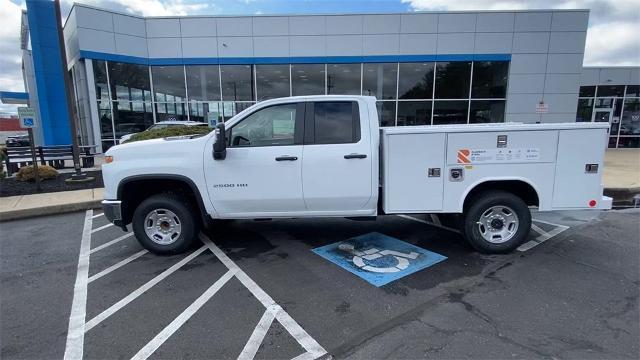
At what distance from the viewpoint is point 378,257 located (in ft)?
15.3

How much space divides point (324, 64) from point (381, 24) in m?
3.42

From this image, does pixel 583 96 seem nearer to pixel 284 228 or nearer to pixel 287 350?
pixel 284 228

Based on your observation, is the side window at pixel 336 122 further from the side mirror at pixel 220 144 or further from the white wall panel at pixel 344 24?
the white wall panel at pixel 344 24

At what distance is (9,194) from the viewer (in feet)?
29.4

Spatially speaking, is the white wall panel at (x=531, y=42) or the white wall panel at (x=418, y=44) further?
the white wall panel at (x=418, y=44)

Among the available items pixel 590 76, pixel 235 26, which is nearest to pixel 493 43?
pixel 590 76

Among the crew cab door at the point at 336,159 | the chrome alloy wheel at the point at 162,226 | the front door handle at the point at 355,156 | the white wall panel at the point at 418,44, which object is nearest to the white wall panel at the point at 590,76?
the white wall panel at the point at 418,44

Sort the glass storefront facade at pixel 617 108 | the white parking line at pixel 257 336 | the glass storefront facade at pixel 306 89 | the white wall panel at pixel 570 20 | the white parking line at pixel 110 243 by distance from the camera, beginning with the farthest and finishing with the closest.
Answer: the glass storefront facade at pixel 617 108 < the glass storefront facade at pixel 306 89 < the white wall panel at pixel 570 20 < the white parking line at pixel 110 243 < the white parking line at pixel 257 336

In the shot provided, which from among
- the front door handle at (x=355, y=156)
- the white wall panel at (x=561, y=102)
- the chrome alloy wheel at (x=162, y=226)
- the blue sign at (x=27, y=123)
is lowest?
the chrome alloy wheel at (x=162, y=226)

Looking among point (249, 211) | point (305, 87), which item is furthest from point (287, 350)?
point (305, 87)

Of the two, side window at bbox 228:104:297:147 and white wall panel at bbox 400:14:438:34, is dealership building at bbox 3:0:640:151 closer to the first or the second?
white wall panel at bbox 400:14:438:34

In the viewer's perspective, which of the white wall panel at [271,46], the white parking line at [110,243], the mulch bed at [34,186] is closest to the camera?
the white parking line at [110,243]

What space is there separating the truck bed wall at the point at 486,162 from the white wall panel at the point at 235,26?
15.4 meters

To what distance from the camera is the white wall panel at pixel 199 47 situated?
17656 millimetres
